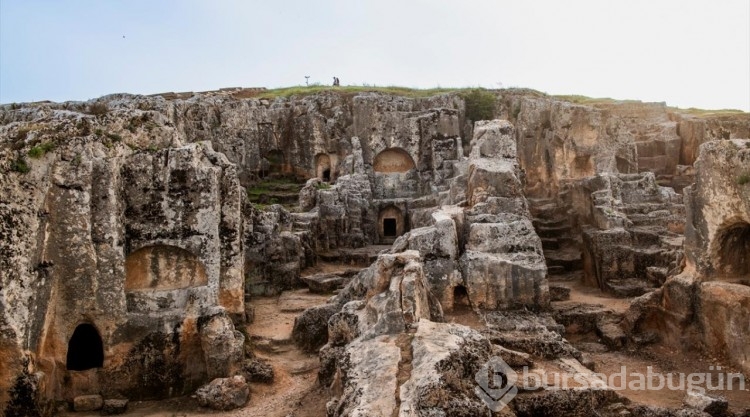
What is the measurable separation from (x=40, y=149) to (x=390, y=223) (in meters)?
18.8

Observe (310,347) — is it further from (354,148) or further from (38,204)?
(354,148)

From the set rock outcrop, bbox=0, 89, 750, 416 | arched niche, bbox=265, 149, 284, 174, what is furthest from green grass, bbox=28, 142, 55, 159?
arched niche, bbox=265, 149, 284, 174

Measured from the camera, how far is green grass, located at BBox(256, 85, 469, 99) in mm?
36094

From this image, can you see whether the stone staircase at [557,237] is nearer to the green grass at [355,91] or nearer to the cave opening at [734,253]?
the cave opening at [734,253]

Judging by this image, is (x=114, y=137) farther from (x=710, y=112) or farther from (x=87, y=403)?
(x=710, y=112)

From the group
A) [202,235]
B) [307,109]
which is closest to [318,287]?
[202,235]

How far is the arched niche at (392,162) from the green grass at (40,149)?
67.2 feet

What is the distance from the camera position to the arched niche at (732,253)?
39.0ft

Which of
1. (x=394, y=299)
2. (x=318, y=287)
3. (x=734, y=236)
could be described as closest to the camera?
(x=394, y=299)

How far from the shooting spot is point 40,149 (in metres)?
10.4

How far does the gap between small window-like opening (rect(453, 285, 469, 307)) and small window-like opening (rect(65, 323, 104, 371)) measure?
688 cm

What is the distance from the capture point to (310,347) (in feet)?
44.3

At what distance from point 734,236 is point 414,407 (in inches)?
335

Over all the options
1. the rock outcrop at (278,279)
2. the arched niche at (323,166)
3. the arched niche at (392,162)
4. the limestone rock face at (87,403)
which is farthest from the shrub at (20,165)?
the arched niche at (323,166)
